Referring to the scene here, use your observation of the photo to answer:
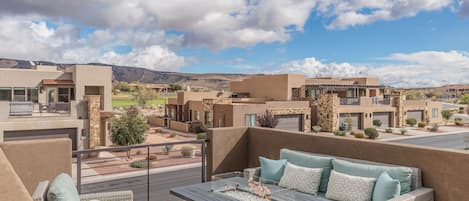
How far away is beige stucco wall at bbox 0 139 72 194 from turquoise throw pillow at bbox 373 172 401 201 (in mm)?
3990

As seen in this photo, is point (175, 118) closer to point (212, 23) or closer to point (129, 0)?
point (212, 23)

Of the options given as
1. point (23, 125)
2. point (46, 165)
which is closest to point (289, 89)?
point (23, 125)

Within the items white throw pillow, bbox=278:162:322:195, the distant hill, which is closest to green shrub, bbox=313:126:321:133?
white throw pillow, bbox=278:162:322:195

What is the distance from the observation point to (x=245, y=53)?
71.8 m

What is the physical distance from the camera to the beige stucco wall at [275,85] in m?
32.7

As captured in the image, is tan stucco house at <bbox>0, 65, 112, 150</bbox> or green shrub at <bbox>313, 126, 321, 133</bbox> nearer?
tan stucco house at <bbox>0, 65, 112, 150</bbox>

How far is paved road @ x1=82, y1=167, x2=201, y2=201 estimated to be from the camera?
31.6 ft

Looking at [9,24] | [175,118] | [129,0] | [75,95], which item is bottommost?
[175,118]

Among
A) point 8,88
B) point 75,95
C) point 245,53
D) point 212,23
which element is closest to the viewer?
point 8,88

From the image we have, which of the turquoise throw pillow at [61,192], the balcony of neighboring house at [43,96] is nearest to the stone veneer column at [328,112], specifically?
the balcony of neighboring house at [43,96]

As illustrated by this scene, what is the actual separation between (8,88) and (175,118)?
14.7 metres

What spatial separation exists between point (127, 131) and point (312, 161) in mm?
14851

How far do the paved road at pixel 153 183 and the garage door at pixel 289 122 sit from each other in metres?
14.2

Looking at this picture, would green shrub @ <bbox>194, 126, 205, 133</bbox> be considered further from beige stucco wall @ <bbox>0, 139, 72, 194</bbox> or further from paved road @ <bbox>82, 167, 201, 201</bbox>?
beige stucco wall @ <bbox>0, 139, 72, 194</bbox>
